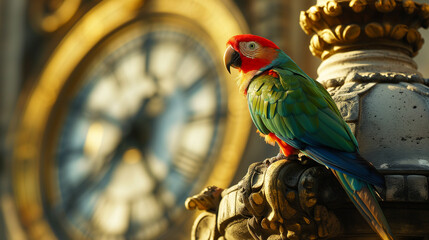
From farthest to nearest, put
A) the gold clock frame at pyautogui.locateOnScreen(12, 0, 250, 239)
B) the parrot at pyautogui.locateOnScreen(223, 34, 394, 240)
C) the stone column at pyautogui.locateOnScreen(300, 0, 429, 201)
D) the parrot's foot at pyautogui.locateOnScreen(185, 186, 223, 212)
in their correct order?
the gold clock frame at pyautogui.locateOnScreen(12, 0, 250, 239), the parrot's foot at pyautogui.locateOnScreen(185, 186, 223, 212), the stone column at pyautogui.locateOnScreen(300, 0, 429, 201), the parrot at pyautogui.locateOnScreen(223, 34, 394, 240)

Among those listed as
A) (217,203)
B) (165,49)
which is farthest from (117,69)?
(217,203)

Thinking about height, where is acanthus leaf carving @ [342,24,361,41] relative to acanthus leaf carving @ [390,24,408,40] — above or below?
above

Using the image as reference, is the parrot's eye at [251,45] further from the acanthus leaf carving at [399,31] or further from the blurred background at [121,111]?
the blurred background at [121,111]

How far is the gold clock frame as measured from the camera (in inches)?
127

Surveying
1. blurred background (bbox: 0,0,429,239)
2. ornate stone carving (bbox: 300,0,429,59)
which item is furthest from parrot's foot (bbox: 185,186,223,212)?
blurred background (bbox: 0,0,429,239)

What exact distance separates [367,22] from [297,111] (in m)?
0.20

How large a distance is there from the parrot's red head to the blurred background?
66.8 inches

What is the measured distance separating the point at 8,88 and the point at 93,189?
0.73m

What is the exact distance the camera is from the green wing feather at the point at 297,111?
0.98 m

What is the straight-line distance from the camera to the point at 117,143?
3.54m

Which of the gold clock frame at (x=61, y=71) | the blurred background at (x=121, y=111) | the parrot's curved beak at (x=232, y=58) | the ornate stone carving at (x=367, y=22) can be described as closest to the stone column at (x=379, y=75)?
the ornate stone carving at (x=367, y=22)

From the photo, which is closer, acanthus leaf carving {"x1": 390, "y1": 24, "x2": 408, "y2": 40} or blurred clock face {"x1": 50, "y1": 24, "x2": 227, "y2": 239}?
acanthus leaf carving {"x1": 390, "y1": 24, "x2": 408, "y2": 40}

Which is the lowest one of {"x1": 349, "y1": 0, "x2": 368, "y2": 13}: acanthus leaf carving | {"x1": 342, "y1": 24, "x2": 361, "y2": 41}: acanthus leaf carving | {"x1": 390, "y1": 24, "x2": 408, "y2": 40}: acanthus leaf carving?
{"x1": 390, "y1": 24, "x2": 408, "y2": 40}: acanthus leaf carving

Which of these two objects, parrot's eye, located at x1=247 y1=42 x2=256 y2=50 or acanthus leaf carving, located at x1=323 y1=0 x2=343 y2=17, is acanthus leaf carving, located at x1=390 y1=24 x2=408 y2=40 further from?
parrot's eye, located at x1=247 y1=42 x2=256 y2=50
